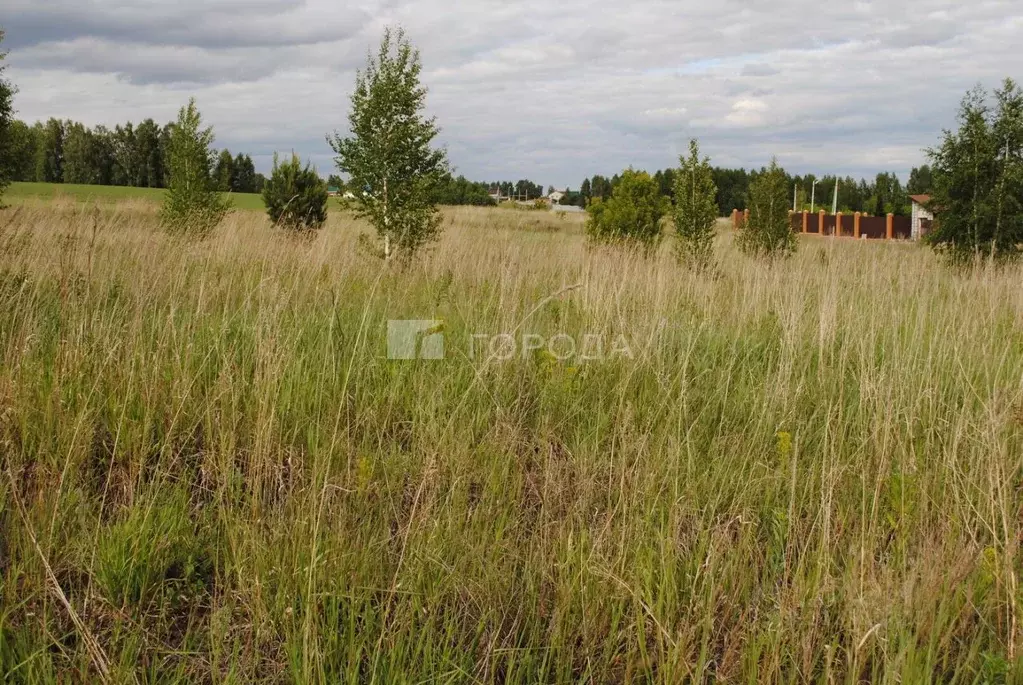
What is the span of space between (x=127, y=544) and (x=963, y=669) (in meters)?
2.37

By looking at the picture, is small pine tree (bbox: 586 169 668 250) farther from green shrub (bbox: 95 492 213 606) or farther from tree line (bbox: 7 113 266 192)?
tree line (bbox: 7 113 266 192)

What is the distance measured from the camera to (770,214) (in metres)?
15.1

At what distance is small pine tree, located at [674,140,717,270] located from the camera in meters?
11.9

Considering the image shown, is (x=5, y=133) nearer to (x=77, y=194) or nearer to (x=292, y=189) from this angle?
(x=292, y=189)

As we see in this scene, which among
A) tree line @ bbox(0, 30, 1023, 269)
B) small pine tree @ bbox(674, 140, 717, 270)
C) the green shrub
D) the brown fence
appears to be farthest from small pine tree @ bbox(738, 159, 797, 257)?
the brown fence

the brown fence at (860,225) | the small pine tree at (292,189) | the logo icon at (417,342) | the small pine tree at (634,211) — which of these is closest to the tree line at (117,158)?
the brown fence at (860,225)

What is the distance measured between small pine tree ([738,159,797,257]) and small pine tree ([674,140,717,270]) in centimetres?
316

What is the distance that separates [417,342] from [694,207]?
28.4 ft

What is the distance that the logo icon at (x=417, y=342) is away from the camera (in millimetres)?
4082

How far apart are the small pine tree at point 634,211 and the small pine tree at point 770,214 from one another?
5.88 feet

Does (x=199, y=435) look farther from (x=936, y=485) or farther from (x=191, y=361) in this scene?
(x=936, y=485)

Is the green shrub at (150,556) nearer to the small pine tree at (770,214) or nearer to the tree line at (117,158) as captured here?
the small pine tree at (770,214)

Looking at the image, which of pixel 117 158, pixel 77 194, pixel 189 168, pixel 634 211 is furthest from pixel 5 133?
pixel 117 158

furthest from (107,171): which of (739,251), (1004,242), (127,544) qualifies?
(127,544)
